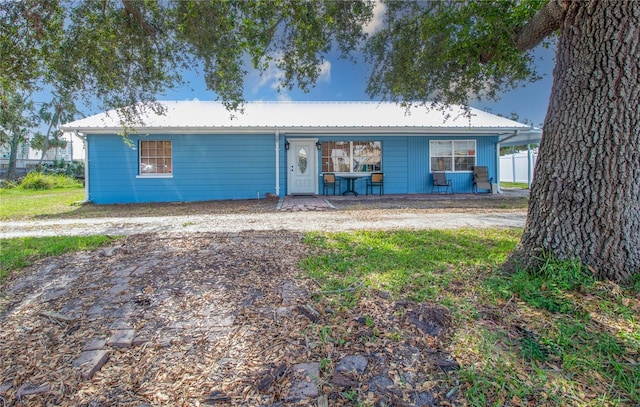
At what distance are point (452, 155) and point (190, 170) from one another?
970cm

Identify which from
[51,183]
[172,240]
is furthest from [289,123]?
[51,183]

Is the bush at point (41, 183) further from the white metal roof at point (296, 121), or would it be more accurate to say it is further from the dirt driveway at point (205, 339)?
the dirt driveway at point (205, 339)

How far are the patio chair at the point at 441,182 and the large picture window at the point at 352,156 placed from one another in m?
2.10

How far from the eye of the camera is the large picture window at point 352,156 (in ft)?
41.1

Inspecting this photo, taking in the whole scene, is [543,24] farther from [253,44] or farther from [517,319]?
[253,44]

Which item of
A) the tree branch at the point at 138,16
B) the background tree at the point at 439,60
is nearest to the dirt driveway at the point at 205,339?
the background tree at the point at 439,60

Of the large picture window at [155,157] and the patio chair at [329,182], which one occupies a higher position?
the large picture window at [155,157]

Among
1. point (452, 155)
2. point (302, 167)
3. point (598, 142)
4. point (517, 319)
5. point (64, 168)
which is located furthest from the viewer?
point (64, 168)

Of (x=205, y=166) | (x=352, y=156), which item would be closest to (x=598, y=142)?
(x=352, y=156)

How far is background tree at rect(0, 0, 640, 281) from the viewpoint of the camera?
8.82ft

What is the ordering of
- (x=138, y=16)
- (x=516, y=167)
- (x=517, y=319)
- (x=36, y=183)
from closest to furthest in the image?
(x=517, y=319), (x=138, y=16), (x=36, y=183), (x=516, y=167)

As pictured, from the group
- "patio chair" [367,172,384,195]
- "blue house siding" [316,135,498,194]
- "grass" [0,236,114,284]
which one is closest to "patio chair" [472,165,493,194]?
"blue house siding" [316,135,498,194]

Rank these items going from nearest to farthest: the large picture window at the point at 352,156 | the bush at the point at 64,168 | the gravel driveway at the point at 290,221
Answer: the gravel driveway at the point at 290,221, the large picture window at the point at 352,156, the bush at the point at 64,168

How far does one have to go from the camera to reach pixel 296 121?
12.1m
